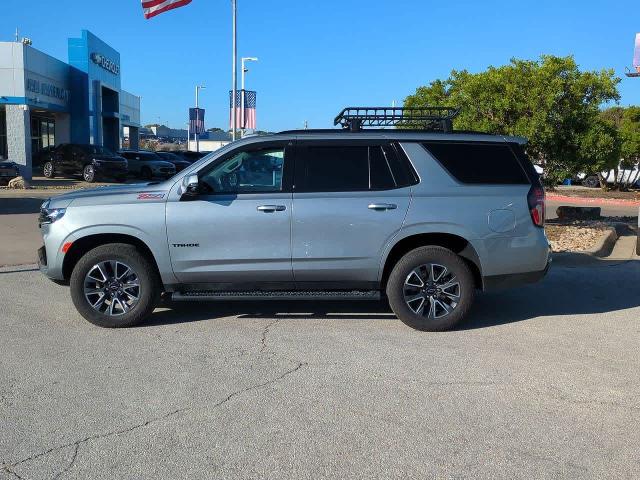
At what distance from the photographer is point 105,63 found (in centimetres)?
3925

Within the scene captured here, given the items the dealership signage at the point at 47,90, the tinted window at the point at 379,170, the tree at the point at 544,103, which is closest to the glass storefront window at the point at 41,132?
the dealership signage at the point at 47,90

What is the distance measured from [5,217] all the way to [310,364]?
39.7 ft

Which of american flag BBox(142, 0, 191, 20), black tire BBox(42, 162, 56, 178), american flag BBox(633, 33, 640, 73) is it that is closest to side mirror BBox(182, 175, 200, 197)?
american flag BBox(142, 0, 191, 20)

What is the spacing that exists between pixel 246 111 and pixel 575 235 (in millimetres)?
21696

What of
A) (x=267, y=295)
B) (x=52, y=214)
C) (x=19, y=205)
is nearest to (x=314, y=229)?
(x=267, y=295)

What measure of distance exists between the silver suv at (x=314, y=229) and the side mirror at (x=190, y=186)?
0.01 m

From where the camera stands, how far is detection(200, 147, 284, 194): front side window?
19.5ft

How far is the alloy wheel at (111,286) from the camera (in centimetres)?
594

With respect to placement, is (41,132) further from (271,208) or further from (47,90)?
(271,208)

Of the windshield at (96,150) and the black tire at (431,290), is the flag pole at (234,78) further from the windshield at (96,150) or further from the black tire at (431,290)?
the black tire at (431,290)

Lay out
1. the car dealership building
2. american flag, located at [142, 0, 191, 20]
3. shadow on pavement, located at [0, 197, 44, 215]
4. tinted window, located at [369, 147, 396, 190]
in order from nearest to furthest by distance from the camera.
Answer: tinted window, located at [369, 147, 396, 190]
shadow on pavement, located at [0, 197, 44, 215]
american flag, located at [142, 0, 191, 20]
the car dealership building

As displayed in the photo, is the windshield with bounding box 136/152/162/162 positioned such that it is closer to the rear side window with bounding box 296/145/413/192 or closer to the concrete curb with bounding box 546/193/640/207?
the concrete curb with bounding box 546/193/640/207

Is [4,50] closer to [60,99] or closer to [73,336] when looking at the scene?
[60,99]

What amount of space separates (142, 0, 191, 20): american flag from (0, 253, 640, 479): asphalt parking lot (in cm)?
1338
